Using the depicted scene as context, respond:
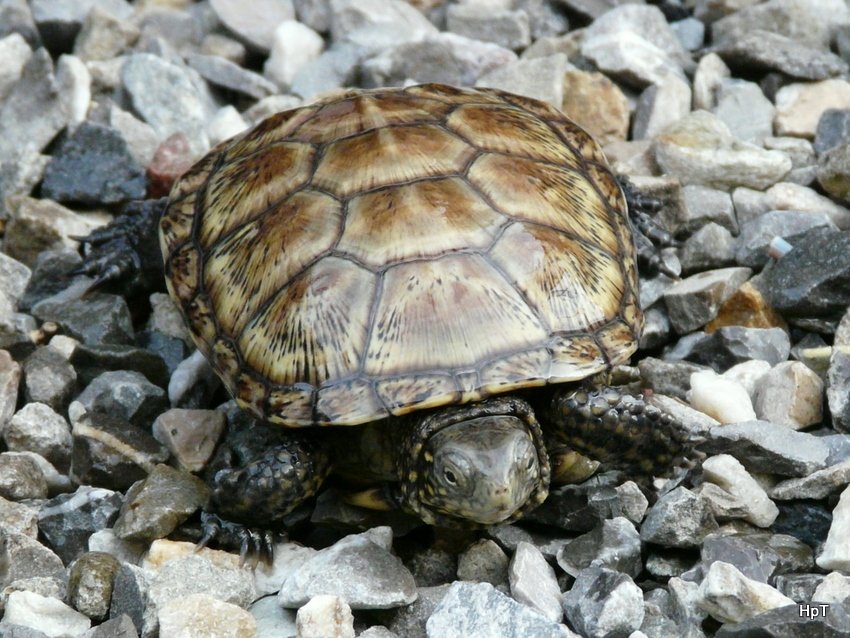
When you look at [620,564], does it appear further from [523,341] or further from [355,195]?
[355,195]

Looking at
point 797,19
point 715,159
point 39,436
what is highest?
point 797,19

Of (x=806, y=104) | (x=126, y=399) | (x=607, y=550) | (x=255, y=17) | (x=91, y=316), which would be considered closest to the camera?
(x=607, y=550)

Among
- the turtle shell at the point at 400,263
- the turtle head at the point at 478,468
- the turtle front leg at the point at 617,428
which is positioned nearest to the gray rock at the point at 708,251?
the turtle shell at the point at 400,263

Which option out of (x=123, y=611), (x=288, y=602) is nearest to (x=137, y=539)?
(x=123, y=611)

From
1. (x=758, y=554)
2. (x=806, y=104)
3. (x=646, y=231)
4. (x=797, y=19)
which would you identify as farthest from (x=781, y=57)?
(x=758, y=554)

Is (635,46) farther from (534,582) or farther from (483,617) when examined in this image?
(483,617)

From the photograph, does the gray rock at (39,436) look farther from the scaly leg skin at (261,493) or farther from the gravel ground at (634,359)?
the scaly leg skin at (261,493)
